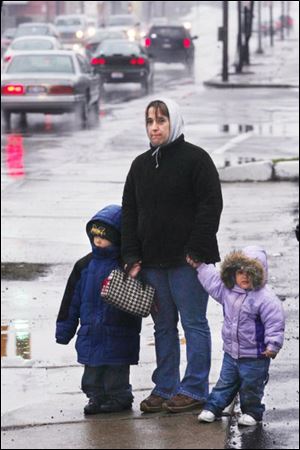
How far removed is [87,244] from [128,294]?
7921mm

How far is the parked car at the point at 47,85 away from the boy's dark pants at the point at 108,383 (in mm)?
19228

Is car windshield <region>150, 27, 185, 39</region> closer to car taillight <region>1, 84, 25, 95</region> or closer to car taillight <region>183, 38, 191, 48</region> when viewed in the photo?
car taillight <region>183, 38, 191, 48</region>

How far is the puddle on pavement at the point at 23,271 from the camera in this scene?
527 inches

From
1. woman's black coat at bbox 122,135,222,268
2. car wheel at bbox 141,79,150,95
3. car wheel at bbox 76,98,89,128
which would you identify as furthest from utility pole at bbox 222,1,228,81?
woman's black coat at bbox 122,135,222,268

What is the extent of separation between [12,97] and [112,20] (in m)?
47.9

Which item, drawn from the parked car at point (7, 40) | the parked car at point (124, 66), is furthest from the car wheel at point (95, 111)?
the parked car at point (7, 40)

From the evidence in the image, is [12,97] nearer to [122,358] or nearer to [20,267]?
[20,267]

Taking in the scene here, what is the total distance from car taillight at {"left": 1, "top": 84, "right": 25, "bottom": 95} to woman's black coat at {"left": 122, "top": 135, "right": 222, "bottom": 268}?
20.6 meters

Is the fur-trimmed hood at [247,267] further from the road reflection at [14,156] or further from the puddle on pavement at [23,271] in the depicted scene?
the road reflection at [14,156]

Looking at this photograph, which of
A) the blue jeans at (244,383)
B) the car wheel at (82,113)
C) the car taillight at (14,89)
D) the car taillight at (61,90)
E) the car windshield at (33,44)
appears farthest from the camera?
the car windshield at (33,44)

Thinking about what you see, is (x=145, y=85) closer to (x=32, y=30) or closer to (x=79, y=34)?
(x=32, y=30)

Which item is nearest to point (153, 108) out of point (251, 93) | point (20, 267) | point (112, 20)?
point (20, 267)

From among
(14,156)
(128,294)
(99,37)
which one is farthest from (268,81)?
(128,294)

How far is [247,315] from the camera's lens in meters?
6.58
